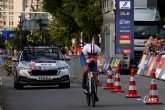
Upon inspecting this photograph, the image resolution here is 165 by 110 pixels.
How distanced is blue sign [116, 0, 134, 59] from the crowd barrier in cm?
435

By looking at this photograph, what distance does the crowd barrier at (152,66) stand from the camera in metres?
29.7

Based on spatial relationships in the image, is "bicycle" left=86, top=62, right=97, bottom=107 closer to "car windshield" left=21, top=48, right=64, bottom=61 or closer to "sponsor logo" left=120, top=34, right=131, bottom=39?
"car windshield" left=21, top=48, right=64, bottom=61

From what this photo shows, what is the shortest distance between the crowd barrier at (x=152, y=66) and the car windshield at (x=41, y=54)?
630 cm

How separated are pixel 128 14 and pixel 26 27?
2694 centimetres

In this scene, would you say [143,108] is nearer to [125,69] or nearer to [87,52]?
[87,52]

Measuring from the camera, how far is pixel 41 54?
80.1ft

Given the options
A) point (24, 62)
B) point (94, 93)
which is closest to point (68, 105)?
point (94, 93)

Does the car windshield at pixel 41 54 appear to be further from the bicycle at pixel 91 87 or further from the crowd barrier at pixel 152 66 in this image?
the bicycle at pixel 91 87

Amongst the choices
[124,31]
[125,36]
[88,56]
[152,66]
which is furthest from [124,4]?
[88,56]

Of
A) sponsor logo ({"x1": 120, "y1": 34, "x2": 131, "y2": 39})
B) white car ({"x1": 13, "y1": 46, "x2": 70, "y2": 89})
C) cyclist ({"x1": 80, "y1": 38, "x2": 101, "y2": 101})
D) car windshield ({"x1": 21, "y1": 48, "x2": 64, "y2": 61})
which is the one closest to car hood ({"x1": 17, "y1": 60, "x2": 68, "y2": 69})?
white car ({"x1": 13, "y1": 46, "x2": 70, "y2": 89})

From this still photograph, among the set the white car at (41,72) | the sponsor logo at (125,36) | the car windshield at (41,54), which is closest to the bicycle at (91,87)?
the white car at (41,72)

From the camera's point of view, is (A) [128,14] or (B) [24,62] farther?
(A) [128,14]

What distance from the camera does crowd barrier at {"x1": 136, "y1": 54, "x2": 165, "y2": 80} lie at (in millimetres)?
29725

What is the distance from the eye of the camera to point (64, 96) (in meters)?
20.0
